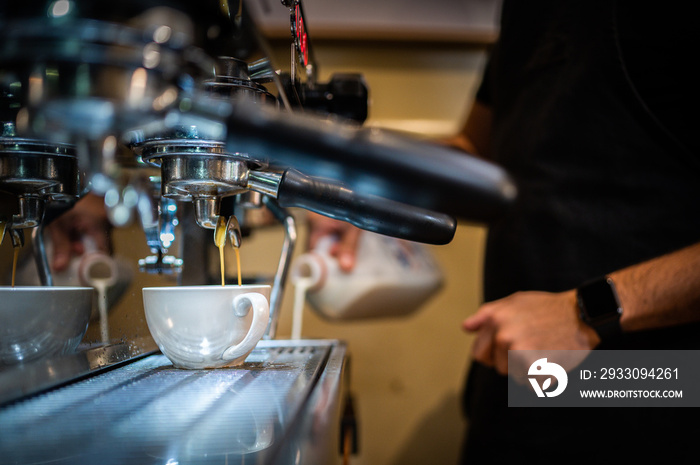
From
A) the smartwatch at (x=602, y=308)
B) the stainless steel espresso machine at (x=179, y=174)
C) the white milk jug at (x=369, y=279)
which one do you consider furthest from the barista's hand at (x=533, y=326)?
the white milk jug at (x=369, y=279)

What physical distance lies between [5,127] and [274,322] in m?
0.35

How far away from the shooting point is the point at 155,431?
10.2 inches

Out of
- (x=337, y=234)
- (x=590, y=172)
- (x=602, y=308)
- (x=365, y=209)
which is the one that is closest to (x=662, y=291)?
→ (x=602, y=308)

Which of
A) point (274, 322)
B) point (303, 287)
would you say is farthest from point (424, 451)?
point (274, 322)

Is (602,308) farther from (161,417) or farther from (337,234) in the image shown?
(337,234)

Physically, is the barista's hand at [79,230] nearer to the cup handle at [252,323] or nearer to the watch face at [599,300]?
the cup handle at [252,323]

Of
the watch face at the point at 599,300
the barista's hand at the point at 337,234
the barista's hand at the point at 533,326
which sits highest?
the barista's hand at the point at 337,234

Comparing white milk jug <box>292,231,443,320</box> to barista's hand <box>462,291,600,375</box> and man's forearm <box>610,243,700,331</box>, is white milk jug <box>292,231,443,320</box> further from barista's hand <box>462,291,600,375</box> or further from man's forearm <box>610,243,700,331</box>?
man's forearm <box>610,243,700,331</box>

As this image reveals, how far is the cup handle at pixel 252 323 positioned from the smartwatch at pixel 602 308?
36 cm

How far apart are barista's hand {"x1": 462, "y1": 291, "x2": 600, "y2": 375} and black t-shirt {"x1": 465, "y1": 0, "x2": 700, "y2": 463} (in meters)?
0.09

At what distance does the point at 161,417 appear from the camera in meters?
0.28

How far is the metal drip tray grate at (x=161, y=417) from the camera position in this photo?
233mm

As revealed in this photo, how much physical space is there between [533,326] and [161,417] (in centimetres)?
43

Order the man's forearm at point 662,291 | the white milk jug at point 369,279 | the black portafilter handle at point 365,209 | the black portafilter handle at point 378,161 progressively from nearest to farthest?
the black portafilter handle at point 378,161
the black portafilter handle at point 365,209
the man's forearm at point 662,291
the white milk jug at point 369,279
